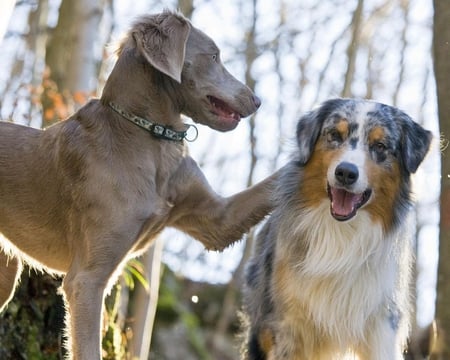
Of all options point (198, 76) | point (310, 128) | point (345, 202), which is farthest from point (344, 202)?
point (198, 76)

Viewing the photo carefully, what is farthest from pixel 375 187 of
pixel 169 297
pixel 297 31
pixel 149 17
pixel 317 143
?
pixel 297 31

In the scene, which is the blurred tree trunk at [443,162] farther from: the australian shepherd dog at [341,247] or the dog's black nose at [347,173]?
the dog's black nose at [347,173]

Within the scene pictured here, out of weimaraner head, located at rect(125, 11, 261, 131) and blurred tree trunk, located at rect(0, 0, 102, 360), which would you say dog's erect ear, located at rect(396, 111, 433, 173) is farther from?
blurred tree trunk, located at rect(0, 0, 102, 360)

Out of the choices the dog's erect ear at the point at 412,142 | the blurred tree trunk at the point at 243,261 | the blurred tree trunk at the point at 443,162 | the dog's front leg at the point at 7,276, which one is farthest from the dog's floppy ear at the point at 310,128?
the blurred tree trunk at the point at 243,261

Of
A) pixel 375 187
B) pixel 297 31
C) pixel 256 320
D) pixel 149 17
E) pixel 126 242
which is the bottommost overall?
pixel 256 320

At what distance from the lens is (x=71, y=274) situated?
5340 millimetres

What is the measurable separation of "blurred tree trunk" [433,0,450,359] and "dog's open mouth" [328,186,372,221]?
74 centimetres

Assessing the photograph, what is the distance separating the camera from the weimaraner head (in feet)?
17.2

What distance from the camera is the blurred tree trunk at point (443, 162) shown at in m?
5.75

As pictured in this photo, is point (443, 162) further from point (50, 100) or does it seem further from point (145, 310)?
point (50, 100)

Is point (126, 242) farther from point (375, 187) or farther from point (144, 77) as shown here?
point (375, 187)

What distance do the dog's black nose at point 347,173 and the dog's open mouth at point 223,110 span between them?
2.41 ft

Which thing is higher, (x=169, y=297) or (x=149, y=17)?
(x=149, y=17)

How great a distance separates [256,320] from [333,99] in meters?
1.57
